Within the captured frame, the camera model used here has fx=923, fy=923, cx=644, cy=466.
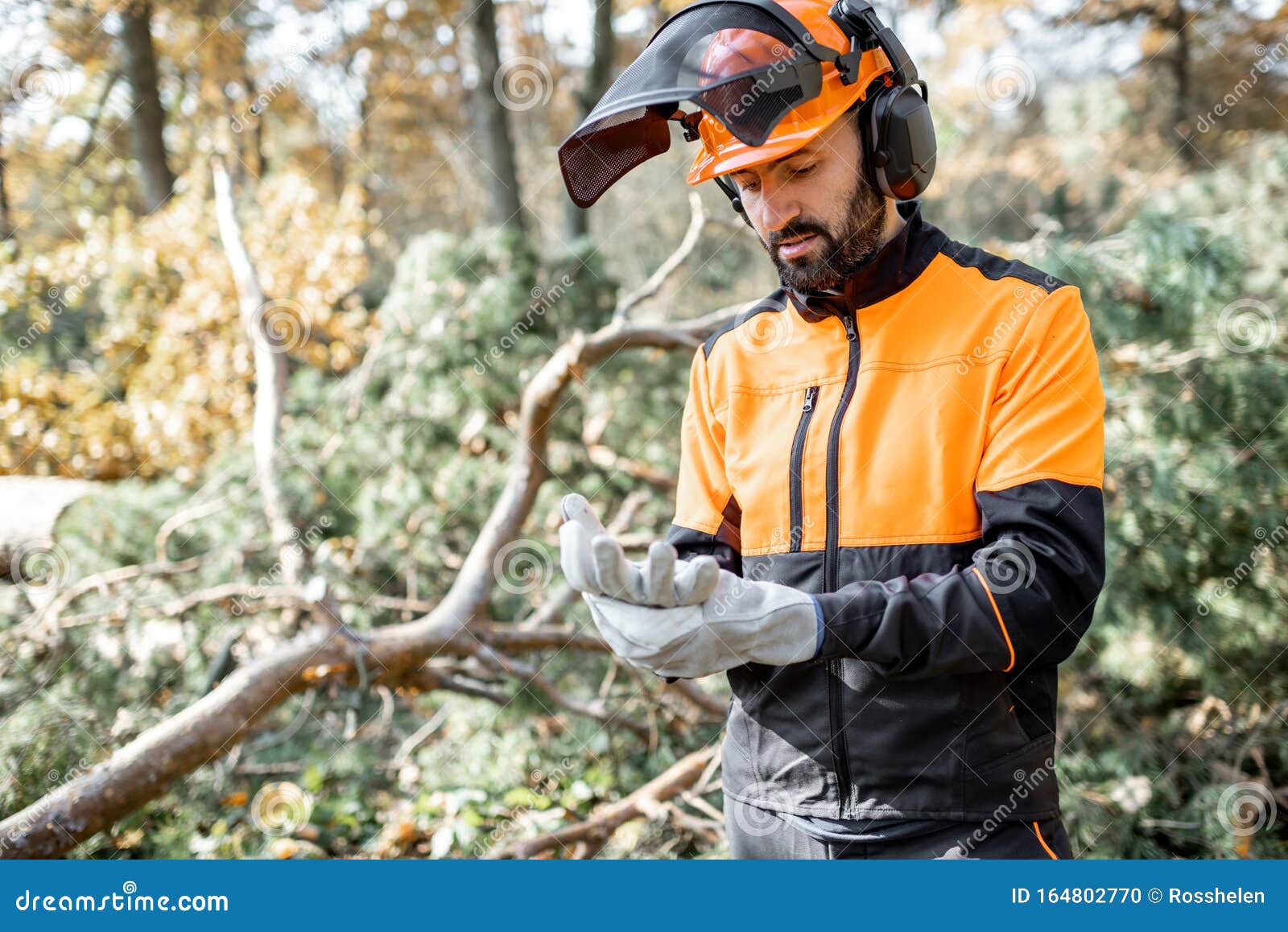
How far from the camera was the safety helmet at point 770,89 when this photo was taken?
143cm

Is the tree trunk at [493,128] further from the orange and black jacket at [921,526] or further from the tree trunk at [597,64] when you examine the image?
the orange and black jacket at [921,526]

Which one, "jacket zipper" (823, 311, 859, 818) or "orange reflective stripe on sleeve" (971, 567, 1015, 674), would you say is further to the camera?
"jacket zipper" (823, 311, 859, 818)

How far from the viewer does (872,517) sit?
1.49m

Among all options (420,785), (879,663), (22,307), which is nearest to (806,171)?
(879,663)

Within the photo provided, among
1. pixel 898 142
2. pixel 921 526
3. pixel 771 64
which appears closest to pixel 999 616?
pixel 921 526

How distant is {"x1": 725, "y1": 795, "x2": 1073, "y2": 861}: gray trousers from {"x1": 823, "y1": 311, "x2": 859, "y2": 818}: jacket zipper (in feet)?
0.25

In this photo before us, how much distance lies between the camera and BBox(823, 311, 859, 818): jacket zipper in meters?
1.50

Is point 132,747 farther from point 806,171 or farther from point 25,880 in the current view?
point 806,171

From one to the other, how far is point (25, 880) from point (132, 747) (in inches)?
19.4

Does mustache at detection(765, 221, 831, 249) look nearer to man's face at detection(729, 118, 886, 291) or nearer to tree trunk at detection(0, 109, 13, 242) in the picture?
man's face at detection(729, 118, 886, 291)

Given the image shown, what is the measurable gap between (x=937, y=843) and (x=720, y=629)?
49 centimetres

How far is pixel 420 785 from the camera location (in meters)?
3.79

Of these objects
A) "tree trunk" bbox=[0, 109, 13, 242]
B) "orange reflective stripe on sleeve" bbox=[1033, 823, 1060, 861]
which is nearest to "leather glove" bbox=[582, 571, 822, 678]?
"orange reflective stripe on sleeve" bbox=[1033, 823, 1060, 861]

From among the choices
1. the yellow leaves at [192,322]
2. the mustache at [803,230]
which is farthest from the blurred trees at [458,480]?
the mustache at [803,230]
